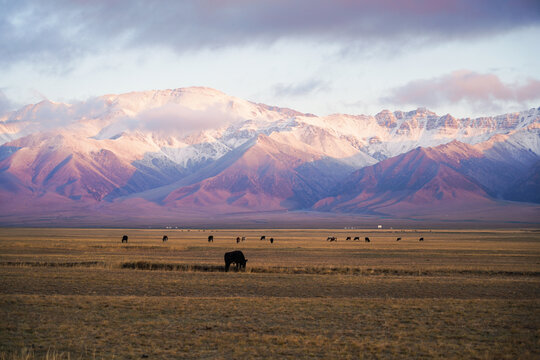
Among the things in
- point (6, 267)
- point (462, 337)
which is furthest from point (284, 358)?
point (6, 267)

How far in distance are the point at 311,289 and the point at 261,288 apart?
2393mm

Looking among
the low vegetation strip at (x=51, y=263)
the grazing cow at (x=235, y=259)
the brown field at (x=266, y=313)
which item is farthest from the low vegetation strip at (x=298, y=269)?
the grazing cow at (x=235, y=259)

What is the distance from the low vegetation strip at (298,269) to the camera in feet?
113

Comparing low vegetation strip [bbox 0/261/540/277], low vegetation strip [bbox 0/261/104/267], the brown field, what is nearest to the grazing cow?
low vegetation strip [bbox 0/261/540/277]

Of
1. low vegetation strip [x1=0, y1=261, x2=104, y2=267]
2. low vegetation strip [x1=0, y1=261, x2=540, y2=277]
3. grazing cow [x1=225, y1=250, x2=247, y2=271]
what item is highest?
grazing cow [x1=225, y1=250, x2=247, y2=271]

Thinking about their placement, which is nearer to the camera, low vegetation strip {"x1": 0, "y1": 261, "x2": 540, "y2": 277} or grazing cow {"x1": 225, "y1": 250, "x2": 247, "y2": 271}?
low vegetation strip {"x1": 0, "y1": 261, "x2": 540, "y2": 277}

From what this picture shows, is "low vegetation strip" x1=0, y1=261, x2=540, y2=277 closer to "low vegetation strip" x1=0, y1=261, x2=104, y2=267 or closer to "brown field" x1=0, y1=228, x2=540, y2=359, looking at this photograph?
"low vegetation strip" x1=0, y1=261, x2=104, y2=267

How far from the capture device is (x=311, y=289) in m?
27.0

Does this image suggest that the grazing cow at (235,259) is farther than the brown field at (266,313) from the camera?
Yes

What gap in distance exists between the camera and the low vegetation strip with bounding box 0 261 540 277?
34.6m

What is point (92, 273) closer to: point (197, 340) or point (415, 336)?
point (197, 340)

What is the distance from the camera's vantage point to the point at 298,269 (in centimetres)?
3578

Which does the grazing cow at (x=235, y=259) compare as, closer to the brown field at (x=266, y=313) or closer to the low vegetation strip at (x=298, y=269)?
the low vegetation strip at (x=298, y=269)

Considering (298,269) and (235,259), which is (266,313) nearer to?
(235,259)
